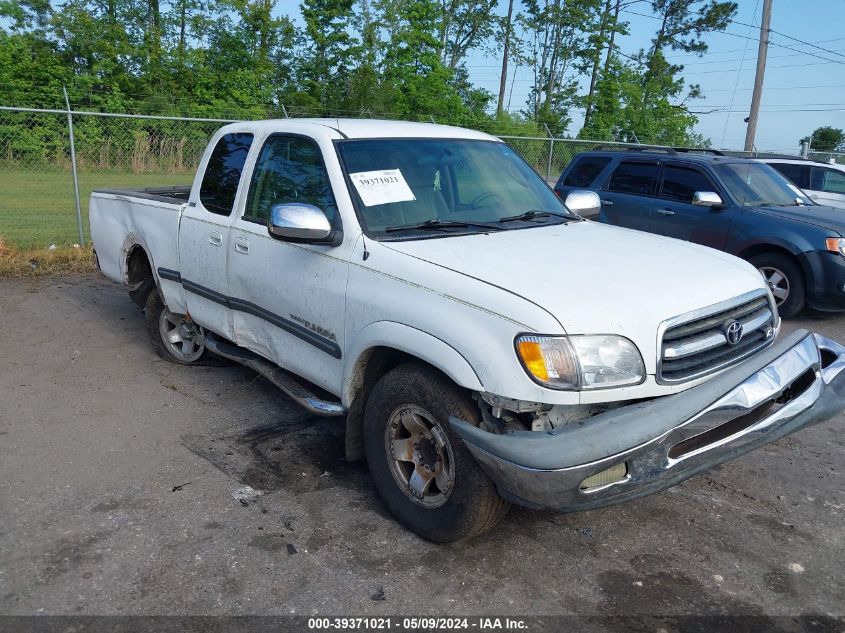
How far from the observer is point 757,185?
849cm

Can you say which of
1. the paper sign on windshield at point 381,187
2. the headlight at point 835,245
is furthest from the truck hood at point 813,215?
the paper sign on windshield at point 381,187

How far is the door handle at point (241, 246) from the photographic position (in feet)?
14.3

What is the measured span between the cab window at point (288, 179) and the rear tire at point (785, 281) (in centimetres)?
551

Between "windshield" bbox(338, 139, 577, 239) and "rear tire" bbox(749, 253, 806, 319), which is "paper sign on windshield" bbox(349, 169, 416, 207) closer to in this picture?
"windshield" bbox(338, 139, 577, 239)

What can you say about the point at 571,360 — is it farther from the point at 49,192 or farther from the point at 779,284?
the point at 49,192

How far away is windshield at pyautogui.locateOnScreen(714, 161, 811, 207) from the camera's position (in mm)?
8266

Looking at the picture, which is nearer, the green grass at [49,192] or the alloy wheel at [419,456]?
the alloy wheel at [419,456]

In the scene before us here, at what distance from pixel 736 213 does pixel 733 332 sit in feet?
17.7

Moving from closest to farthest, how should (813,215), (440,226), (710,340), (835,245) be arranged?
(710,340) → (440,226) → (835,245) → (813,215)

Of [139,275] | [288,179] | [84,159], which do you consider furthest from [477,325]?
[84,159]

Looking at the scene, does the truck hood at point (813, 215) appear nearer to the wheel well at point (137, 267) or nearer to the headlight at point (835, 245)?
the headlight at point (835, 245)

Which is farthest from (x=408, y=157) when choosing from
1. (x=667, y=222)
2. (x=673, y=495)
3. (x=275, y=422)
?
(x=667, y=222)

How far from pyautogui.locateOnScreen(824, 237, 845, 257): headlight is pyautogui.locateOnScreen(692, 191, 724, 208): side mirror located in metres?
1.16

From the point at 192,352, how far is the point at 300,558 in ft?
9.83
